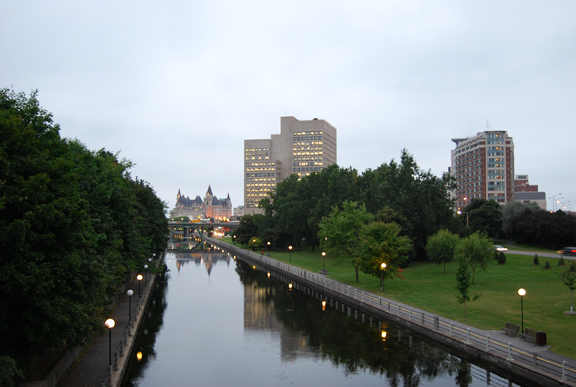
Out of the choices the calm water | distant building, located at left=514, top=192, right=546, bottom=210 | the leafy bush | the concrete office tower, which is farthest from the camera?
distant building, located at left=514, top=192, right=546, bottom=210

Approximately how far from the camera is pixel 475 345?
71.2ft

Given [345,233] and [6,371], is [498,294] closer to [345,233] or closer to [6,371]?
[345,233]

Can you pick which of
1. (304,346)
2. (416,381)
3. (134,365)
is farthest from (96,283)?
(416,381)

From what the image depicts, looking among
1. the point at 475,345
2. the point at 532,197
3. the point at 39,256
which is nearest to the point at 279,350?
the point at 475,345

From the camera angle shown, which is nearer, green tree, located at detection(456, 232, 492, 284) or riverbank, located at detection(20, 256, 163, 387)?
riverbank, located at detection(20, 256, 163, 387)

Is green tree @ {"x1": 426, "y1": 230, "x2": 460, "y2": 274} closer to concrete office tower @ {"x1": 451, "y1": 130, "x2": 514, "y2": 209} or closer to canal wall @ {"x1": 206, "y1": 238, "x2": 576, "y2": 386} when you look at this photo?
canal wall @ {"x1": 206, "y1": 238, "x2": 576, "y2": 386}

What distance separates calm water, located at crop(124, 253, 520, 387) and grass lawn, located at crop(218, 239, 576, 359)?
4469 millimetres

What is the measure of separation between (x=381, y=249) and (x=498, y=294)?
1014 centimetres

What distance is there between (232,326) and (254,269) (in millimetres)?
38444

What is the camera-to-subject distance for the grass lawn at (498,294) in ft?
83.4

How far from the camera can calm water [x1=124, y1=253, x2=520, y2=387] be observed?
20453mm

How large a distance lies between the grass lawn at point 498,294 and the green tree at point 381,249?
2.20 metres

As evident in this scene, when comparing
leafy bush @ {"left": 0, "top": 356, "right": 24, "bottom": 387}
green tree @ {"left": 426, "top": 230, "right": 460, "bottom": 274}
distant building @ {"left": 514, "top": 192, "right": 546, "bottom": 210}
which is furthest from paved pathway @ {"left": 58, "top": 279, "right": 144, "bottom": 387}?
distant building @ {"left": 514, "top": 192, "right": 546, "bottom": 210}

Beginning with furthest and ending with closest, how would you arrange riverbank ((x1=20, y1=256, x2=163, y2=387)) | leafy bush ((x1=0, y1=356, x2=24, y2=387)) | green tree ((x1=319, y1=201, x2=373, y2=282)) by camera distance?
green tree ((x1=319, y1=201, x2=373, y2=282)) < riverbank ((x1=20, y1=256, x2=163, y2=387)) < leafy bush ((x1=0, y1=356, x2=24, y2=387))
